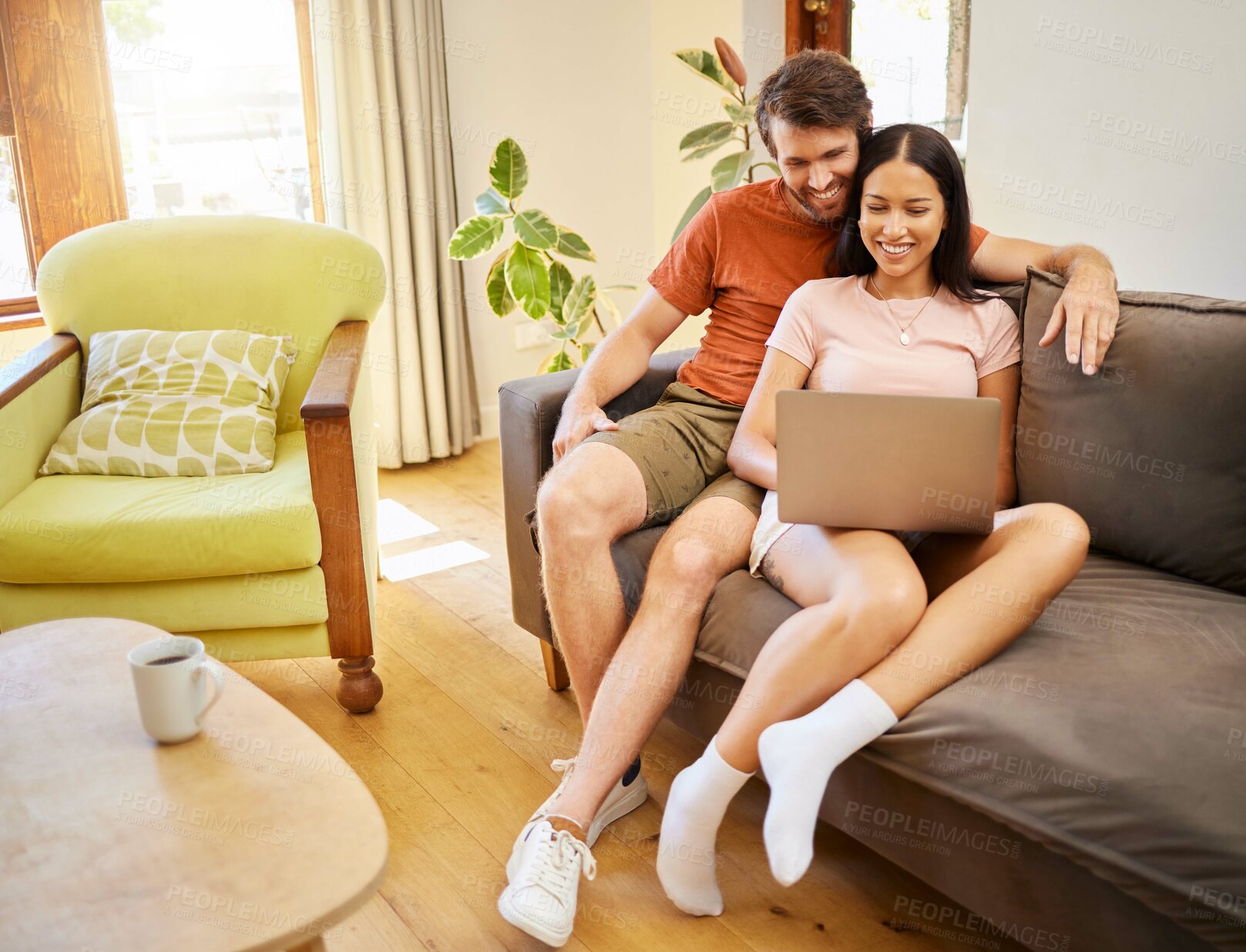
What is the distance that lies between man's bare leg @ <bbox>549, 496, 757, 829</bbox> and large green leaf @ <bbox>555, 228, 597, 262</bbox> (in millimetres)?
1546

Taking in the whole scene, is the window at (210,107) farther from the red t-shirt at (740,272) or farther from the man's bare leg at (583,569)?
the man's bare leg at (583,569)

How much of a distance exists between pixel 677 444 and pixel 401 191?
6.22 feet

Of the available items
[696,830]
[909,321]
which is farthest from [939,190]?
[696,830]

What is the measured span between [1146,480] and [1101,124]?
1.10m

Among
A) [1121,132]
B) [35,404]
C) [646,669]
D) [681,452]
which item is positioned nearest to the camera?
[646,669]

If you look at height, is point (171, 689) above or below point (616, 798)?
above

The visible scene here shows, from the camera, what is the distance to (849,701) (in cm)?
130

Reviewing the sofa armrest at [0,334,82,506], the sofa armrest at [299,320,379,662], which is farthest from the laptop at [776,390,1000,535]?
the sofa armrest at [0,334,82,506]

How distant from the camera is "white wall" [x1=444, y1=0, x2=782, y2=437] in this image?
3.45 m

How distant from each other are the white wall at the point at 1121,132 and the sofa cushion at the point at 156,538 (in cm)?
176

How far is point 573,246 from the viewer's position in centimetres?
298

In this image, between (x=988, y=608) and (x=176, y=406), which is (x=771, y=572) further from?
(x=176, y=406)

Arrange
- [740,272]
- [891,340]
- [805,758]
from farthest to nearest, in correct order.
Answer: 1. [740,272]
2. [891,340]
3. [805,758]

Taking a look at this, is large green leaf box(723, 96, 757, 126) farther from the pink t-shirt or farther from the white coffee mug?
the white coffee mug
